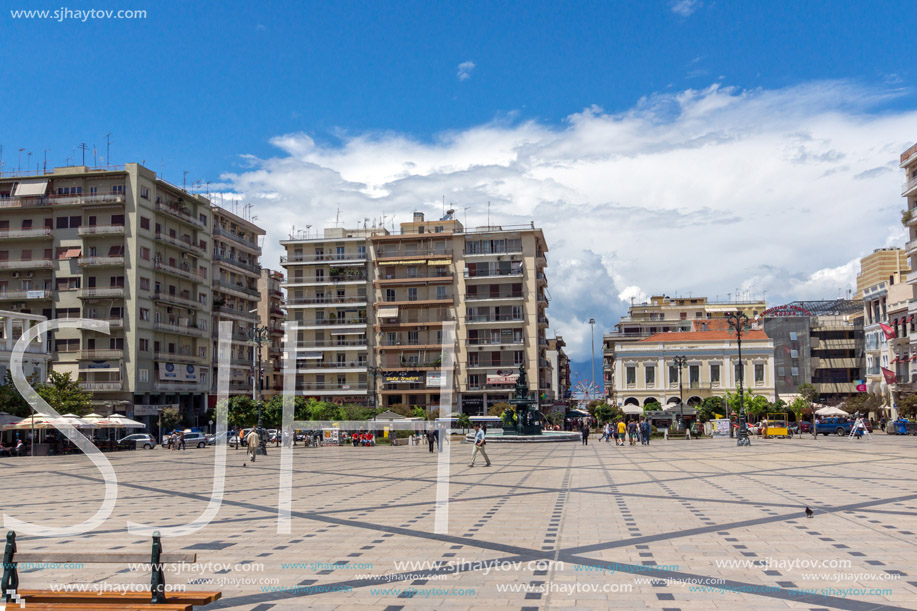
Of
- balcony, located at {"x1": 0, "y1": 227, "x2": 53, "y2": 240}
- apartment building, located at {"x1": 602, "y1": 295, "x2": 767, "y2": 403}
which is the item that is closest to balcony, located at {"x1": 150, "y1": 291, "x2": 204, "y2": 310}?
balcony, located at {"x1": 0, "y1": 227, "x2": 53, "y2": 240}

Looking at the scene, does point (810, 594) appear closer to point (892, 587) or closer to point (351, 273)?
point (892, 587)

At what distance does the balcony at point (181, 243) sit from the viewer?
5928 centimetres

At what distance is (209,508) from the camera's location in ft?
52.1

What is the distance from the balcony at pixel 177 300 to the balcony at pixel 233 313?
2267mm

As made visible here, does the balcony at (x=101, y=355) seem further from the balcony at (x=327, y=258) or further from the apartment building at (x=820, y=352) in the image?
the apartment building at (x=820, y=352)

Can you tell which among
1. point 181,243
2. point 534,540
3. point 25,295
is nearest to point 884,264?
point 181,243

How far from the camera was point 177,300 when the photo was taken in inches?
2403

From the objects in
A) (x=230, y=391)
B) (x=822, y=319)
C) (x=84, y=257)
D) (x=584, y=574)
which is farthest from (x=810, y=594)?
(x=822, y=319)

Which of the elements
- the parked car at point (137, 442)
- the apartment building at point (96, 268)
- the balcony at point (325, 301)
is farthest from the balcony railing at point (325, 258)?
the parked car at point (137, 442)

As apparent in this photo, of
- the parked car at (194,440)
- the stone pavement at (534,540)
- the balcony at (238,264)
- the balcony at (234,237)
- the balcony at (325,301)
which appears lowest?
the parked car at (194,440)

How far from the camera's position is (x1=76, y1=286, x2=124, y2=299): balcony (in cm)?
5588

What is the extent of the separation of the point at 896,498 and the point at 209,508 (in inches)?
524

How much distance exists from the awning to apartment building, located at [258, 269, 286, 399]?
2587 cm

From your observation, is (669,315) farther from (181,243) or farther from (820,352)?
(181,243)
